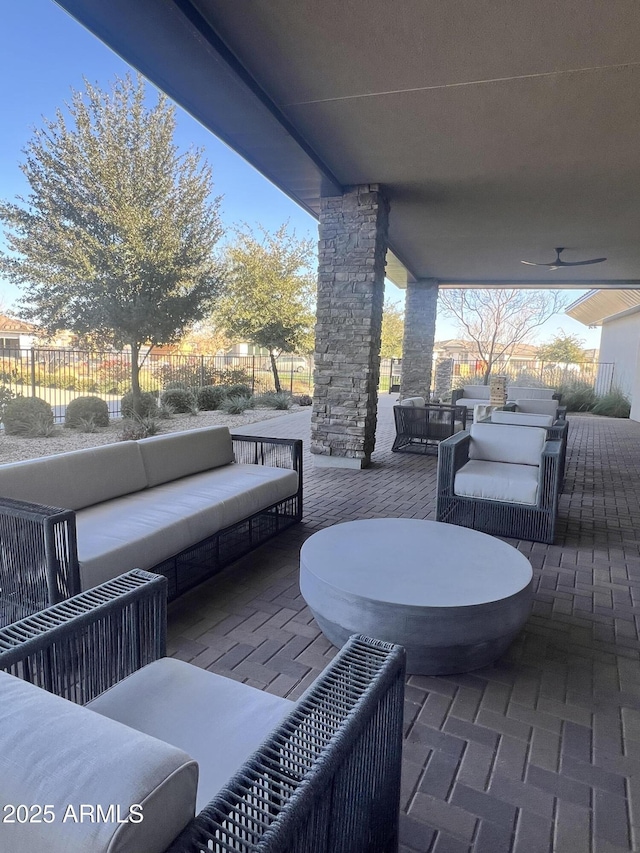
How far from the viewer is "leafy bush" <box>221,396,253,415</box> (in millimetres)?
9586

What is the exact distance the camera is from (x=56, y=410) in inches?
209

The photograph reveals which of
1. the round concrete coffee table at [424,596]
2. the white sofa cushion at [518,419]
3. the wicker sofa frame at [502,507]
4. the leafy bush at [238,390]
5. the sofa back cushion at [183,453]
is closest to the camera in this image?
the round concrete coffee table at [424,596]

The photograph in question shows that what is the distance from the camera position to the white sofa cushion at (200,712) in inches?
41.8

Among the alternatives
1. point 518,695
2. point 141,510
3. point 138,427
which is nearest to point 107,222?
point 138,427

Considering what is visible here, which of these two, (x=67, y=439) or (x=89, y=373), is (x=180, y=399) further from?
(x=67, y=439)

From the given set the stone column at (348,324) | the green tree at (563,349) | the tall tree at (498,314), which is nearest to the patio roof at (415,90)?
the stone column at (348,324)

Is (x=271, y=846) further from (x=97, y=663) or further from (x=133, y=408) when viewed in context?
(x=133, y=408)

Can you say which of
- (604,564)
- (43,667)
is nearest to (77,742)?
(43,667)

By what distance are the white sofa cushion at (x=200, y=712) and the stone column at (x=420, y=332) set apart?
412 inches

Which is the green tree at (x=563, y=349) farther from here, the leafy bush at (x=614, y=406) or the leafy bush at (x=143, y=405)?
the leafy bush at (x=143, y=405)

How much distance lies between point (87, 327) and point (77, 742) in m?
5.89

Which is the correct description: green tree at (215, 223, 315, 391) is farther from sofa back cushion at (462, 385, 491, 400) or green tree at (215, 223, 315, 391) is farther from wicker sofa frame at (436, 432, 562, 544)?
wicker sofa frame at (436, 432, 562, 544)

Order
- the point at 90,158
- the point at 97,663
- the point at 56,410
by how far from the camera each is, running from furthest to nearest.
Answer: the point at 90,158, the point at 56,410, the point at 97,663

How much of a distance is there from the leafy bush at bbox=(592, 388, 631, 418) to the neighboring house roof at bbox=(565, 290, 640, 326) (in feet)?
A: 7.32
